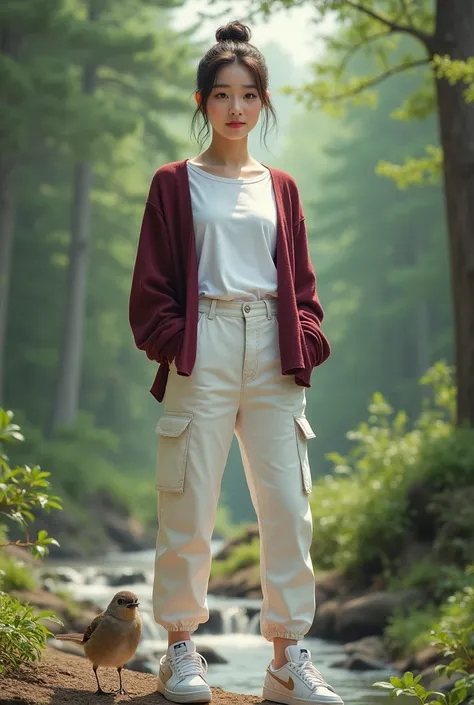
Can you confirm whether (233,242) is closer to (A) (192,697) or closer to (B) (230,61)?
(B) (230,61)

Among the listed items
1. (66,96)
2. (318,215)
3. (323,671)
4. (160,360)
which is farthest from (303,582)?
(318,215)

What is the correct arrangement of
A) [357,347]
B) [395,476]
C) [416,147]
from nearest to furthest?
[395,476] → [416,147] → [357,347]

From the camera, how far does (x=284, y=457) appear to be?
349 centimetres

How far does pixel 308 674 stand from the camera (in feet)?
11.2

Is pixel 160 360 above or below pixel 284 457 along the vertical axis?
above

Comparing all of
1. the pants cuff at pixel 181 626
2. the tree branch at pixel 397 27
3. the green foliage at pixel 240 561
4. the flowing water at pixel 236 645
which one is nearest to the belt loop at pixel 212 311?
the pants cuff at pixel 181 626

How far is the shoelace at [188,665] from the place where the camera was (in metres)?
3.39

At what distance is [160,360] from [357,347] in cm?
2312

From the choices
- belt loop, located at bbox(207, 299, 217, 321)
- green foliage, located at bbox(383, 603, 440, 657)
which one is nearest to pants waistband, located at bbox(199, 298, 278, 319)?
belt loop, located at bbox(207, 299, 217, 321)

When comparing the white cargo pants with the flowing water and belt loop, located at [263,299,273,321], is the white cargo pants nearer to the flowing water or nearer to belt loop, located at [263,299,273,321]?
belt loop, located at [263,299,273,321]

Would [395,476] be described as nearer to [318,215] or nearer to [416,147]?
[416,147]

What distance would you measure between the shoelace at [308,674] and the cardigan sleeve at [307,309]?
87cm

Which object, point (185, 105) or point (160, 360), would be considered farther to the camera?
point (185, 105)

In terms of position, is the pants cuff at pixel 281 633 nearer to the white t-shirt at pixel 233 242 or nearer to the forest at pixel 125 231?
the white t-shirt at pixel 233 242
